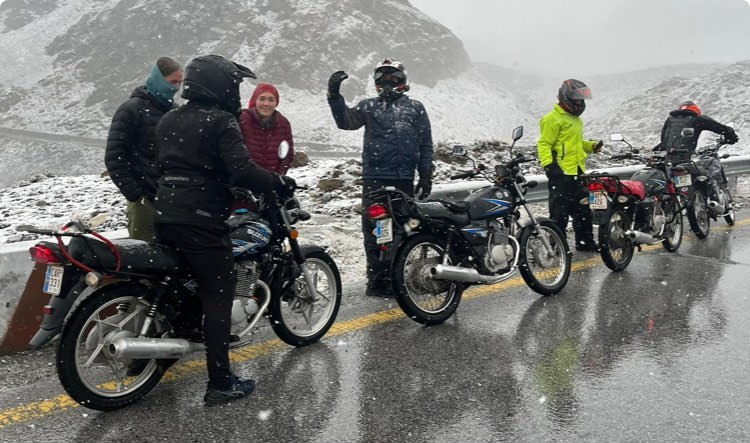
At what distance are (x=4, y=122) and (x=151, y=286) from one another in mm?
58038

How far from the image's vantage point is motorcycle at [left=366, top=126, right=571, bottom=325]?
5.11 metres

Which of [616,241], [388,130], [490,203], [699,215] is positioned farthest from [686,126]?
[388,130]

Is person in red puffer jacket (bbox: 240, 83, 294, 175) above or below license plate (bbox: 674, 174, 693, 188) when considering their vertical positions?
above

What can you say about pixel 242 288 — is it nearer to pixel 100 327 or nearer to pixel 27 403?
pixel 100 327

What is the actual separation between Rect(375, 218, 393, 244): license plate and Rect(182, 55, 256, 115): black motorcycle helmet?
1.72m

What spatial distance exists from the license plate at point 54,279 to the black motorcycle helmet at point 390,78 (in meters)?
3.27

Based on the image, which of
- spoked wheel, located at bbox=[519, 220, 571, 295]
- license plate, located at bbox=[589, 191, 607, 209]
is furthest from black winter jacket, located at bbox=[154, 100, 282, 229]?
license plate, located at bbox=[589, 191, 607, 209]

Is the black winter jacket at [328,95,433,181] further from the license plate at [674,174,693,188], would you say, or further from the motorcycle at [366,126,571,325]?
the license plate at [674,174,693,188]

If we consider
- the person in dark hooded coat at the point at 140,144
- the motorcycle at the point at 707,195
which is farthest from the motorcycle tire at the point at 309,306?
the motorcycle at the point at 707,195

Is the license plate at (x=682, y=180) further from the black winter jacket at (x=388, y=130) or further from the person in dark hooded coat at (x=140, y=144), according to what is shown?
the person in dark hooded coat at (x=140, y=144)

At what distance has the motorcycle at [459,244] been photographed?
5105mm

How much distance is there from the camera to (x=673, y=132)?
9039 millimetres

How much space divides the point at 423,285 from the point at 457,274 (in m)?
0.30

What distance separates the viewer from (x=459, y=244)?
545 centimetres
